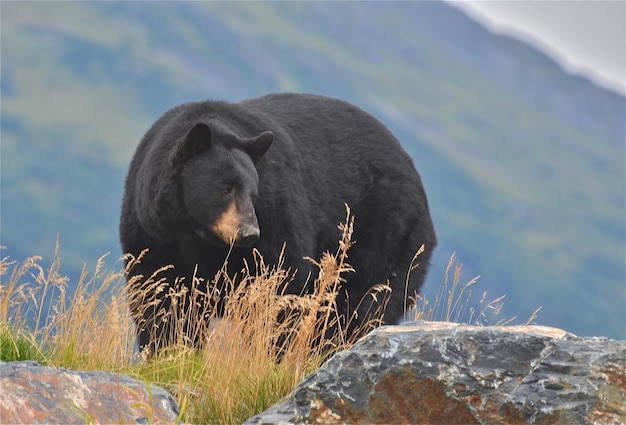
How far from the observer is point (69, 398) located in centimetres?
455

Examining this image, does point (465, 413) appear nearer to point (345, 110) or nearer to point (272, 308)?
point (272, 308)

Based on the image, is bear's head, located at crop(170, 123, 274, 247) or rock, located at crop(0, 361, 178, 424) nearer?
rock, located at crop(0, 361, 178, 424)

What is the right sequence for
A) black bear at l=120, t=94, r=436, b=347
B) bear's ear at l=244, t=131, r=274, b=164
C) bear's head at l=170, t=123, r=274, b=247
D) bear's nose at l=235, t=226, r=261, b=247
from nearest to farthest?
bear's nose at l=235, t=226, r=261, b=247
bear's head at l=170, t=123, r=274, b=247
black bear at l=120, t=94, r=436, b=347
bear's ear at l=244, t=131, r=274, b=164

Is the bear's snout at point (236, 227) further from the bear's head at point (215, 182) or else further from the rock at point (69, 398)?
the rock at point (69, 398)

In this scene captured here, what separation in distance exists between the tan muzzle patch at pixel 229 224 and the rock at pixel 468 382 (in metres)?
2.28

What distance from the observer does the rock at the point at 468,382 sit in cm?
436

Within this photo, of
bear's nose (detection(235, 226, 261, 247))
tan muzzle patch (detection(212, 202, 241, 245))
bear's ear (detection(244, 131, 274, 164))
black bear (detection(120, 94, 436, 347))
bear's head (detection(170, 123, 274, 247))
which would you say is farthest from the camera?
bear's ear (detection(244, 131, 274, 164))

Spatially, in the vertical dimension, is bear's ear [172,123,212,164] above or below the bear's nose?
above

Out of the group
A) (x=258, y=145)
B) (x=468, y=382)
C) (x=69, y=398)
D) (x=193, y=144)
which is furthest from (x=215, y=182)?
(x=468, y=382)

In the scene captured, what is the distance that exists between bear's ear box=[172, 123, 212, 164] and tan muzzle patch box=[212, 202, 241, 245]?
51cm

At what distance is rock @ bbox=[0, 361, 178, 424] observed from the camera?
4410 mm

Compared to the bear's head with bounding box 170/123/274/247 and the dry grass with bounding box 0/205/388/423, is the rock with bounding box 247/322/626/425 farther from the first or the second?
the bear's head with bounding box 170/123/274/247

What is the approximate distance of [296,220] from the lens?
7633mm

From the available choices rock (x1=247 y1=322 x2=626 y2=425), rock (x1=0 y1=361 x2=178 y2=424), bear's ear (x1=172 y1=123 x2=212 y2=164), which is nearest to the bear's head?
bear's ear (x1=172 y1=123 x2=212 y2=164)
